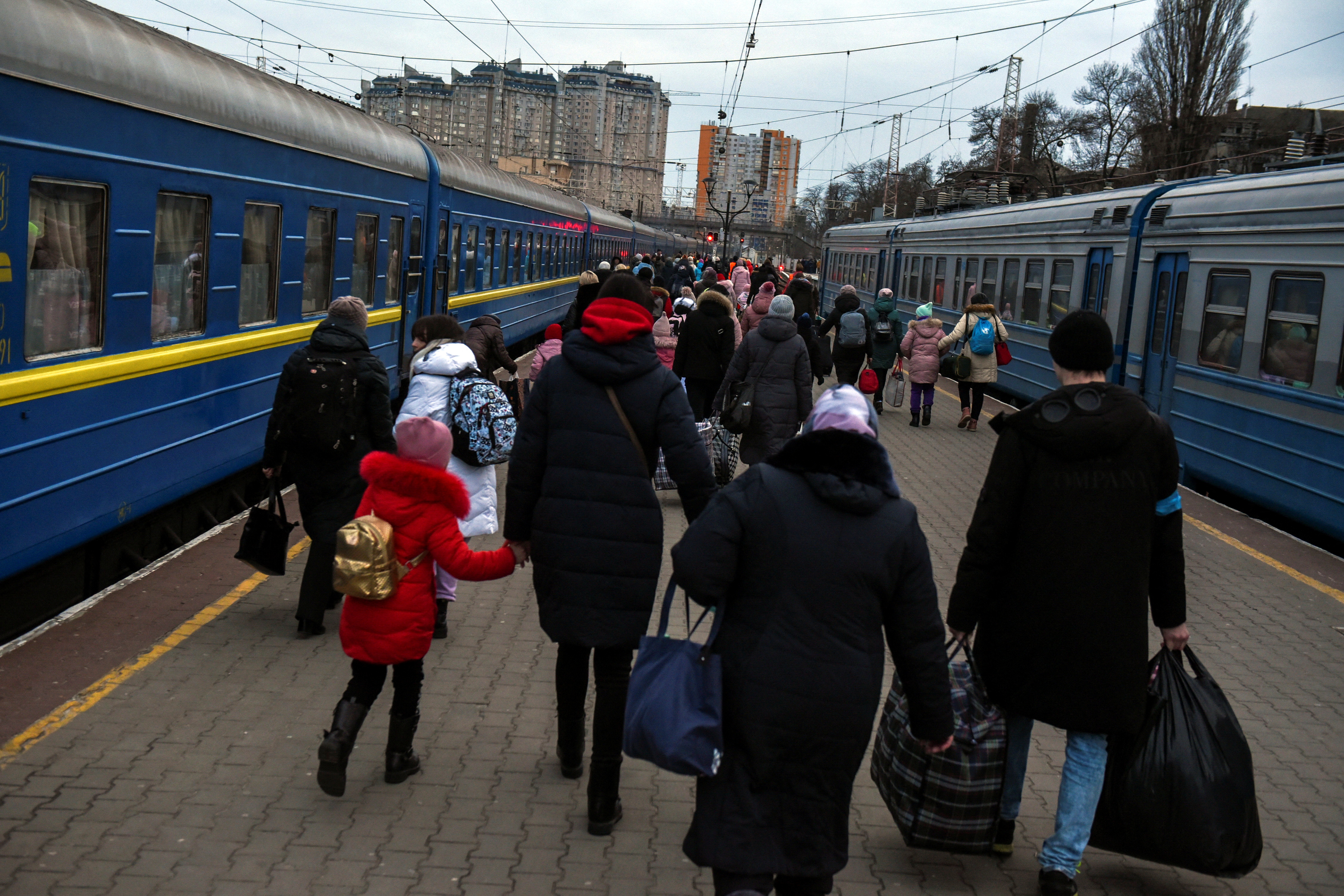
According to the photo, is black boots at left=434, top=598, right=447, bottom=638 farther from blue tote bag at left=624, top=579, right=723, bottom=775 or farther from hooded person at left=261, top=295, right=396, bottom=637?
blue tote bag at left=624, top=579, right=723, bottom=775

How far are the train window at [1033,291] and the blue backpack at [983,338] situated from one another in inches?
127

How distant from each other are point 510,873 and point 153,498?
14.4ft

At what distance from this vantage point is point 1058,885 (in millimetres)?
4176

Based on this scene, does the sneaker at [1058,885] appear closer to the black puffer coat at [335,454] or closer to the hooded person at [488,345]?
the black puffer coat at [335,454]

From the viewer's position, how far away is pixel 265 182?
30.6 feet

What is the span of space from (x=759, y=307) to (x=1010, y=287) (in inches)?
260

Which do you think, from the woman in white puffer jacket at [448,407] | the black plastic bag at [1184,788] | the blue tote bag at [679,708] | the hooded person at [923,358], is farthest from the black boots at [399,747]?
the hooded person at [923,358]

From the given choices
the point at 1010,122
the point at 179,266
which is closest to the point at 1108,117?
the point at 1010,122

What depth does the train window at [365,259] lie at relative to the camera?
39.9 ft

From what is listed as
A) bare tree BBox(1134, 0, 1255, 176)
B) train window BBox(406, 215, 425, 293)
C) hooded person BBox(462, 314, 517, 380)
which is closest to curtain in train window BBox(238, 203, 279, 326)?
hooded person BBox(462, 314, 517, 380)

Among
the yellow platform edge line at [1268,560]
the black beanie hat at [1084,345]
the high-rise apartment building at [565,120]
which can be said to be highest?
the high-rise apartment building at [565,120]

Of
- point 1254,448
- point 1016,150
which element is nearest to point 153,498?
point 1254,448

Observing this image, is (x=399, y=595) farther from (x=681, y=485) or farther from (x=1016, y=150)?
(x=1016, y=150)

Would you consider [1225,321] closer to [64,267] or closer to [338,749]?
[64,267]
